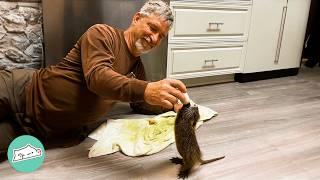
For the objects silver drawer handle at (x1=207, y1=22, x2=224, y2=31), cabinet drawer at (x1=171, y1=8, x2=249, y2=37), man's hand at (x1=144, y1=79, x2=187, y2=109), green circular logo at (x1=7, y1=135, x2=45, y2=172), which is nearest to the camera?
man's hand at (x1=144, y1=79, x2=187, y2=109)

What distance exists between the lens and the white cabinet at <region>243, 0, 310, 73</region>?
7.82ft

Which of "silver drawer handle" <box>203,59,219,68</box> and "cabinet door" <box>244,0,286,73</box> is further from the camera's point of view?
"cabinet door" <box>244,0,286,73</box>

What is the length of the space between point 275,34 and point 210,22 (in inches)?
27.4

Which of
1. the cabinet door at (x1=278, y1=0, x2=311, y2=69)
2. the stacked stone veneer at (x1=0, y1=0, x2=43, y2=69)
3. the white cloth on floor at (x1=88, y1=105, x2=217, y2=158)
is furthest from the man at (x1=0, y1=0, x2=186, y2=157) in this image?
the cabinet door at (x1=278, y1=0, x2=311, y2=69)

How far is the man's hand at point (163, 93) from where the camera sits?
95 cm

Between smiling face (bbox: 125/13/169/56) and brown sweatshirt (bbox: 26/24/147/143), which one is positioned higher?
smiling face (bbox: 125/13/169/56)

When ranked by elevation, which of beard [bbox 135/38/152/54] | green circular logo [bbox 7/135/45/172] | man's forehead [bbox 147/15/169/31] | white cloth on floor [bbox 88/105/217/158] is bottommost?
white cloth on floor [bbox 88/105/217/158]

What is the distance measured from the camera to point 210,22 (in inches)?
84.4

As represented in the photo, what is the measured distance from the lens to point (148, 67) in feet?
6.56

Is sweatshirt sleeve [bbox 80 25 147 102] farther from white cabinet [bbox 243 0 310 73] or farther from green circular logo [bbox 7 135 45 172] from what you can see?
white cabinet [bbox 243 0 310 73]

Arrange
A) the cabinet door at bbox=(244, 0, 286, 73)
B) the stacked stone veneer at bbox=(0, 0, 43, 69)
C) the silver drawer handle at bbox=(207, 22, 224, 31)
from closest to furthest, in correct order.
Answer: the stacked stone veneer at bbox=(0, 0, 43, 69), the silver drawer handle at bbox=(207, 22, 224, 31), the cabinet door at bbox=(244, 0, 286, 73)

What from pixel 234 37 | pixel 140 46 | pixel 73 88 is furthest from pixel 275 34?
pixel 73 88

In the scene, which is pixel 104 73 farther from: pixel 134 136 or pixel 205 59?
pixel 205 59

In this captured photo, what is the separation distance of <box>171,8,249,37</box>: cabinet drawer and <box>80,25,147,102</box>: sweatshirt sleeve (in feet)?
2.97
